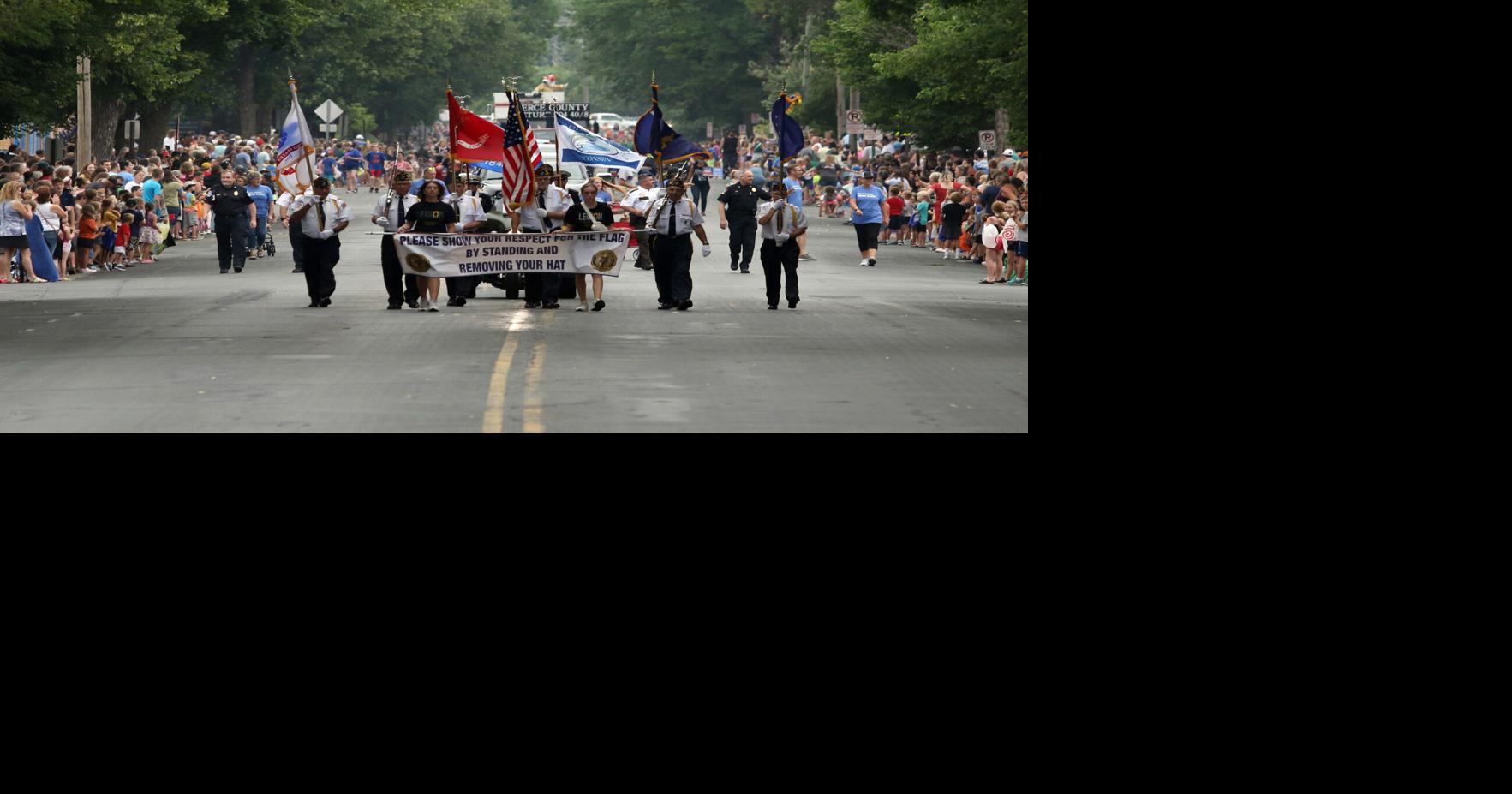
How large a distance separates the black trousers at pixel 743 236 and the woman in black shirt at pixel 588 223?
6965 millimetres

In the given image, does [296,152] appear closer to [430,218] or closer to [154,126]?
[430,218]

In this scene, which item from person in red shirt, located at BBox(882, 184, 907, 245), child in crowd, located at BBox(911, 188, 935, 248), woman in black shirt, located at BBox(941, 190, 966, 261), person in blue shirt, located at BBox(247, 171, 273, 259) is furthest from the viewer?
person in red shirt, located at BBox(882, 184, 907, 245)

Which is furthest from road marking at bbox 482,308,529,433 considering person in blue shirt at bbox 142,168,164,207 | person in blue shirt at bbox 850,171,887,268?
person in blue shirt at bbox 142,168,164,207

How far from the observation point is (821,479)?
1307 centimetres

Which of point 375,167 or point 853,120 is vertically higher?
point 853,120

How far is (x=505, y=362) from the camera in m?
18.8

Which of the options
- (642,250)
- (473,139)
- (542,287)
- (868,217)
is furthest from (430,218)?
(868,217)

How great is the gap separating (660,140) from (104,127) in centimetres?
2492

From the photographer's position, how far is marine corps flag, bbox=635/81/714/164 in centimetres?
3409

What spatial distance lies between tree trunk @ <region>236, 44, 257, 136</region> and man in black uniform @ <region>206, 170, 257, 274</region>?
4539cm

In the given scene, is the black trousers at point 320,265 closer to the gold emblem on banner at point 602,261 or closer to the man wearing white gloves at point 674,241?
the gold emblem on banner at point 602,261

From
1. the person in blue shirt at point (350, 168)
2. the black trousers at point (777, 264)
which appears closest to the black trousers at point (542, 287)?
the black trousers at point (777, 264)

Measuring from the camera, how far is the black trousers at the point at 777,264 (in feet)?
82.7

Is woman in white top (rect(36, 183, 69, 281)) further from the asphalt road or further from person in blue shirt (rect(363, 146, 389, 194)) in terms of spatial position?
person in blue shirt (rect(363, 146, 389, 194))
